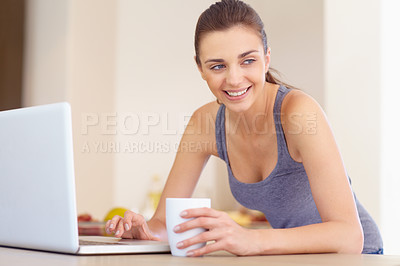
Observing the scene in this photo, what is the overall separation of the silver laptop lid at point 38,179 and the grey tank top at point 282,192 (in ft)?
2.31

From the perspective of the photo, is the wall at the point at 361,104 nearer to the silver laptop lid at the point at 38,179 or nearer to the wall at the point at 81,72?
the wall at the point at 81,72

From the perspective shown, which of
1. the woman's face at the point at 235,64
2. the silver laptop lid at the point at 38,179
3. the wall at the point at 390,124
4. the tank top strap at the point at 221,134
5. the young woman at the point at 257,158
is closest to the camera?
the silver laptop lid at the point at 38,179

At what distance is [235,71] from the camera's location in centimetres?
129

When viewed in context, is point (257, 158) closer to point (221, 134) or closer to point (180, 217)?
point (221, 134)

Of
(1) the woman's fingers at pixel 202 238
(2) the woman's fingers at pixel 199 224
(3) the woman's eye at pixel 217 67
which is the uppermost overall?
(3) the woman's eye at pixel 217 67

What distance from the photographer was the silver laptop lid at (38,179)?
0.79m

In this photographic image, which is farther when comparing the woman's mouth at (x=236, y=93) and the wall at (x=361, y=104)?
the wall at (x=361, y=104)

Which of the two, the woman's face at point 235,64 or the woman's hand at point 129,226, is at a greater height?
the woman's face at point 235,64

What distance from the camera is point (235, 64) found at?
50.4 inches

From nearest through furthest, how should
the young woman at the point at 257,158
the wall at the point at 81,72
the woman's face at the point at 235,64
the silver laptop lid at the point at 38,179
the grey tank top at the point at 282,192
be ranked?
1. the silver laptop lid at the point at 38,179
2. the young woman at the point at 257,158
3. the woman's face at the point at 235,64
4. the grey tank top at the point at 282,192
5. the wall at the point at 81,72

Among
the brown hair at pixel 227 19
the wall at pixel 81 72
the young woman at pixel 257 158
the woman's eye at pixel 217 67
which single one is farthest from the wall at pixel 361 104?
the woman's eye at pixel 217 67

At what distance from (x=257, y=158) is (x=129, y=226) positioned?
0.50m

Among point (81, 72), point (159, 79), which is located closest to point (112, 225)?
point (81, 72)

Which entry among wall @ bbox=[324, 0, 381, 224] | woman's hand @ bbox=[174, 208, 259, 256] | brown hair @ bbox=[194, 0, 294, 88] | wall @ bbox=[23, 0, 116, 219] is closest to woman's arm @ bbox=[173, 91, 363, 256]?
woman's hand @ bbox=[174, 208, 259, 256]
